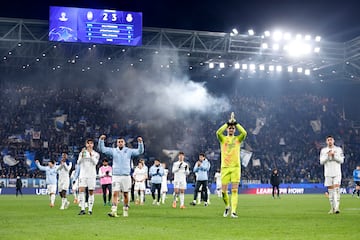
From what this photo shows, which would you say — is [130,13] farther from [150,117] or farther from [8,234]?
[8,234]

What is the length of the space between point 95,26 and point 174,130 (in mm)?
18730

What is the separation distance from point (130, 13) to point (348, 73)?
2579cm

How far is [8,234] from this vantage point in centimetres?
1262

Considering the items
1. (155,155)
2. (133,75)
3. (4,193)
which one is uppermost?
(133,75)

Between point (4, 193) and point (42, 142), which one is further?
point (42, 142)

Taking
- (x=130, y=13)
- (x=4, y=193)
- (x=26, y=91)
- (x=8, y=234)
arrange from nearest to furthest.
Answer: (x=8, y=234) → (x=130, y=13) → (x=4, y=193) → (x=26, y=91)

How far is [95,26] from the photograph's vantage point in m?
41.4

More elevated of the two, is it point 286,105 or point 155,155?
point 286,105

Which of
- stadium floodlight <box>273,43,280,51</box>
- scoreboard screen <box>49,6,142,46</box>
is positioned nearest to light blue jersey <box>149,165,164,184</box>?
scoreboard screen <box>49,6,142,46</box>

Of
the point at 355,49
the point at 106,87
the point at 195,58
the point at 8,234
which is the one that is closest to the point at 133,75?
the point at 106,87

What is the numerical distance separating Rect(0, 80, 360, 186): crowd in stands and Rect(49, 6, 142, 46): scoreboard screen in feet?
41.4

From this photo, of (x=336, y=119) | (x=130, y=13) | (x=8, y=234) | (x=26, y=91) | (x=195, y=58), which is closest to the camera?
(x=8, y=234)

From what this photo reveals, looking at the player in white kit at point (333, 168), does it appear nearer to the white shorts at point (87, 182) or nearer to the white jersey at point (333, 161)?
the white jersey at point (333, 161)

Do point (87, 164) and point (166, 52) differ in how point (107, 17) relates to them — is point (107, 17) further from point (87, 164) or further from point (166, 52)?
point (87, 164)
